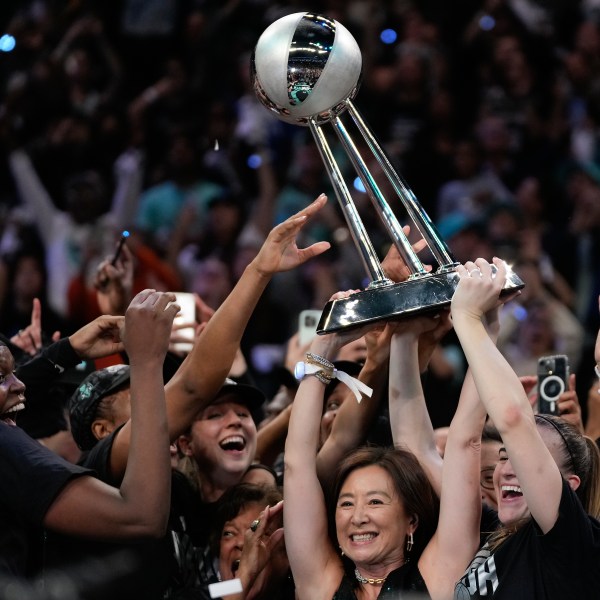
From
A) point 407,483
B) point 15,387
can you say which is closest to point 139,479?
point 15,387

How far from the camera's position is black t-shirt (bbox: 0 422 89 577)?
246 cm

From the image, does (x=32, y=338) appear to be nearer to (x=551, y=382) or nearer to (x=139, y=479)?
(x=139, y=479)

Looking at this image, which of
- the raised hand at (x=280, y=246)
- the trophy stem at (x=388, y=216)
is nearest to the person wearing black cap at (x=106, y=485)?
the raised hand at (x=280, y=246)

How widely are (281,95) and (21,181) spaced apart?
5.57m

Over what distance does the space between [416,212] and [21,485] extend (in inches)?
44.7

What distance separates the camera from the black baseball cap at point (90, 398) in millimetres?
3309

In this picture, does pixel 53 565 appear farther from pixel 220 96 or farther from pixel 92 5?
pixel 92 5

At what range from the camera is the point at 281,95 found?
9.27ft

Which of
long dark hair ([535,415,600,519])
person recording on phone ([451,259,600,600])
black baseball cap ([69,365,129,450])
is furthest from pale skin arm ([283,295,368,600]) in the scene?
black baseball cap ([69,365,129,450])

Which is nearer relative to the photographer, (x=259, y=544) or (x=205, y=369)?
(x=205, y=369)

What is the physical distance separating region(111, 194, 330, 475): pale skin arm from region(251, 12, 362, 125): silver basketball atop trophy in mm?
259

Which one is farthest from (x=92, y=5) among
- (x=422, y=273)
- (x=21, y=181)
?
(x=422, y=273)

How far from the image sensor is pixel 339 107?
9.52 ft

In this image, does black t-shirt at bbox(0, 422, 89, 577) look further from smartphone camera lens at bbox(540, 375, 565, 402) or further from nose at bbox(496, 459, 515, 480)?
smartphone camera lens at bbox(540, 375, 565, 402)
